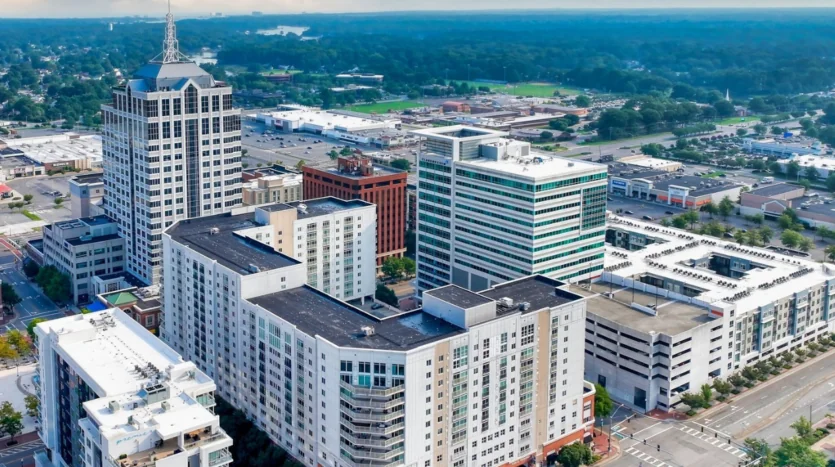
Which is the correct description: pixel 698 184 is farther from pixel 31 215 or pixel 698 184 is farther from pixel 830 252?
pixel 31 215

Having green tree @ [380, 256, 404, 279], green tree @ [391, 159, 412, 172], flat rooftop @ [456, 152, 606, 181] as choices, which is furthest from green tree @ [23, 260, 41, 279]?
green tree @ [391, 159, 412, 172]

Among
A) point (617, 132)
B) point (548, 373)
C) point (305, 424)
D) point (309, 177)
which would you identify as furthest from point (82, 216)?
point (617, 132)

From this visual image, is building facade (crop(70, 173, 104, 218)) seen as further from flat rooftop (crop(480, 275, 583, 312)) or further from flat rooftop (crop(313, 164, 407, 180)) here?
flat rooftop (crop(480, 275, 583, 312))

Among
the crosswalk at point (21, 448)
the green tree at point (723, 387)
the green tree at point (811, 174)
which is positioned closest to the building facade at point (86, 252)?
the crosswalk at point (21, 448)

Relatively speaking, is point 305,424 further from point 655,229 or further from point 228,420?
point 655,229

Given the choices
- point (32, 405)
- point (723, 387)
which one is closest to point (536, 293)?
point (723, 387)

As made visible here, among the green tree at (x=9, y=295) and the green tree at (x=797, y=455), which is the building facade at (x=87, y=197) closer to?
the green tree at (x=9, y=295)
